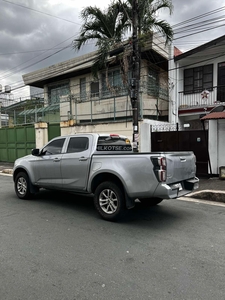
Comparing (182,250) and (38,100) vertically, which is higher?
(38,100)

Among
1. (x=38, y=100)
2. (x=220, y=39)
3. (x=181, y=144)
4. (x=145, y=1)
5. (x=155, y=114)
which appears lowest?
(x=181, y=144)

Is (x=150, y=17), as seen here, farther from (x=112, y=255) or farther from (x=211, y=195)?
(x=112, y=255)

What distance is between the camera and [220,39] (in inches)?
494

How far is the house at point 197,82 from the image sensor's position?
535 inches

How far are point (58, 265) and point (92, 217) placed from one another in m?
2.08

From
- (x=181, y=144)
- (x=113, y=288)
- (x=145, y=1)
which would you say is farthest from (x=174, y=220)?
(x=145, y=1)

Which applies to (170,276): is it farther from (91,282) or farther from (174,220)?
(174,220)

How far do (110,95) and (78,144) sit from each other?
32.3 ft

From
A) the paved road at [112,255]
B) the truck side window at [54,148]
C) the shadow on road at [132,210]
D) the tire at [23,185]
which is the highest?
the truck side window at [54,148]

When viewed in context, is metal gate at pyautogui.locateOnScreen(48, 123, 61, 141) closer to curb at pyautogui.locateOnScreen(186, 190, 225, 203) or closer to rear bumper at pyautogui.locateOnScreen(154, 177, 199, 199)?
curb at pyautogui.locateOnScreen(186, 190, 225, 203)

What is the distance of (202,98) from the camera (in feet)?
46.6

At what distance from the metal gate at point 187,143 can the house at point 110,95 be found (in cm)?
52

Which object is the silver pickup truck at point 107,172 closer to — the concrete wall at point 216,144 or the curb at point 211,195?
the curb at point 211,195

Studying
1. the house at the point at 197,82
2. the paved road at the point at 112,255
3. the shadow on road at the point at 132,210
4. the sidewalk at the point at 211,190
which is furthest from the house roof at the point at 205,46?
the paved road at the point at 112,255
